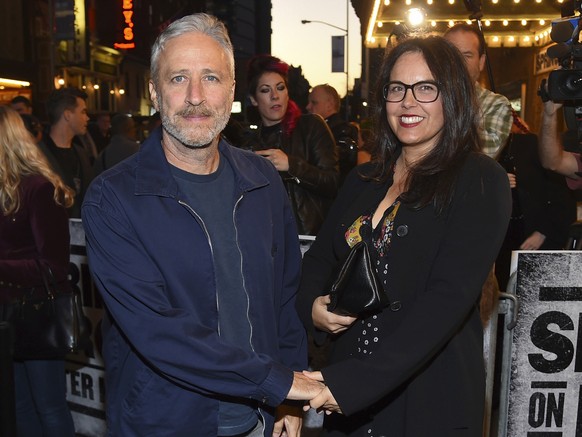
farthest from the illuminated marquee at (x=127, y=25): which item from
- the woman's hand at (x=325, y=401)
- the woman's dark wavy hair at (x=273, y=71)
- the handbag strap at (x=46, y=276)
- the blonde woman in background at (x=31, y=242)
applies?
the woman's hand at (x=325, y=401)

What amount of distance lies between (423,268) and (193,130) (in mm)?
905

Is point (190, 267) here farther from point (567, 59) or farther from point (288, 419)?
point (567, 59)

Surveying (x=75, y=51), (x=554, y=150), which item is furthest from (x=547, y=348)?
(x=75, y=51)

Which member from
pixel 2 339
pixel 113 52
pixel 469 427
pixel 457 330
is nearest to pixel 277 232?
pixel 457 330

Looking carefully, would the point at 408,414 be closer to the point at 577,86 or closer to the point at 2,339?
the point at 2,339

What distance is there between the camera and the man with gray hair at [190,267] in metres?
2.03

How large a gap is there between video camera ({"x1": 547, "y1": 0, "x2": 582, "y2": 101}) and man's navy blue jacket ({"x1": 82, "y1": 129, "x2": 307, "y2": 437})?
8.00 feet

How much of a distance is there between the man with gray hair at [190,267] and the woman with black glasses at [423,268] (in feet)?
0.78

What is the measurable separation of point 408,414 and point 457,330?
33cm

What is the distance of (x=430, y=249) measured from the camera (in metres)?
2.13

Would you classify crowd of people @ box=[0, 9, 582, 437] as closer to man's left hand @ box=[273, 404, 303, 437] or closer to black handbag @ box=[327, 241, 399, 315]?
man's left hand @ box=[273, 404, 303, 437]

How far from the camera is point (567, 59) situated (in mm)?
4121

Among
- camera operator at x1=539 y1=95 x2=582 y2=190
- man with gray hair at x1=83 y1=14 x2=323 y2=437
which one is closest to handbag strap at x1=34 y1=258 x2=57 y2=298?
man with gray hair at x1=83 y1=14 x2=323 y2=437

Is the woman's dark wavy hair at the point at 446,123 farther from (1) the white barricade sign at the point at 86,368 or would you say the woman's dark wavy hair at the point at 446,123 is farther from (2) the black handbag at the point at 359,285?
(1) the white barricade sign at the point at 86,368
